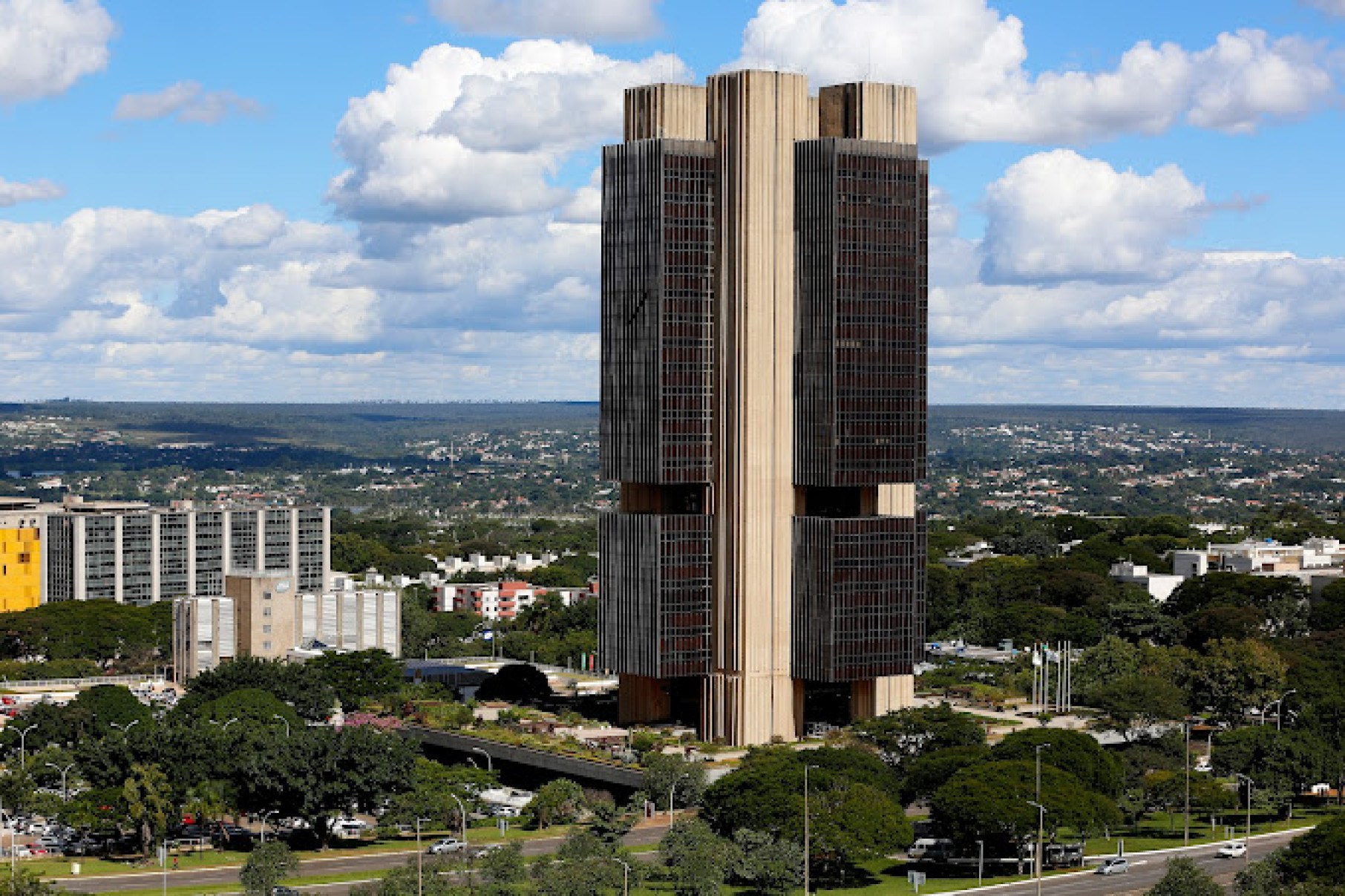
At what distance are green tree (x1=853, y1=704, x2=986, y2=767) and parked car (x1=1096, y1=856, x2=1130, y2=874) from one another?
20.3 meters

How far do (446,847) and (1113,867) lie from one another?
3778 cm

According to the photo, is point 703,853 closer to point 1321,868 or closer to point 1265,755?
point 1321,868

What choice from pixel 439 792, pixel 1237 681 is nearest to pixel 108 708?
pixel 439 792

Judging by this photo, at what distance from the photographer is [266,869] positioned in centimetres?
11250

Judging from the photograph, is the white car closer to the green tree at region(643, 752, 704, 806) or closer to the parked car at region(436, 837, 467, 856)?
the parked car at region(436, 837, 467, 856)

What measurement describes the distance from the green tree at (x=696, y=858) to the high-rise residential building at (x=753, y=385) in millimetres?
31352

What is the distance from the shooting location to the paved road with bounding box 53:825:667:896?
391 ft

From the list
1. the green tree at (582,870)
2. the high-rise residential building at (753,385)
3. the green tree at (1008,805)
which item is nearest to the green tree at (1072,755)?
the green tree at (1008,805)

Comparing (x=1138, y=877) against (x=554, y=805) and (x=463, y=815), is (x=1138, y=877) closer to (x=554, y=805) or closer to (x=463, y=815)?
(x=554, y=805)

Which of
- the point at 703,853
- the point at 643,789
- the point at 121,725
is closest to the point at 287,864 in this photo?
the point at 703,853

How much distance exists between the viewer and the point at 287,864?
116 metres

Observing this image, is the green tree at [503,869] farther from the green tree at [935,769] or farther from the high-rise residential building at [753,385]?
the high-rise residential building at [753,385]

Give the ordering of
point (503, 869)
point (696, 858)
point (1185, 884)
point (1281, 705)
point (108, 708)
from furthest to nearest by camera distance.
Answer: point (1281, 705) < point (108, 708) < point (696, 858) < point (503, 869) < point (1185, 884)

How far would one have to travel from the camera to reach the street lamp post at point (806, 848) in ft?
375
